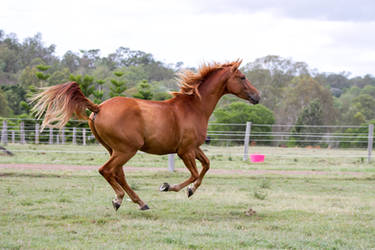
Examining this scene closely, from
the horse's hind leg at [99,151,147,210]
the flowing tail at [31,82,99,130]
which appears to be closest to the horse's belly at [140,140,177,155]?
the horse's hind leg at [99,151,147,210]

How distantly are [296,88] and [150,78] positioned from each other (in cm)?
2992

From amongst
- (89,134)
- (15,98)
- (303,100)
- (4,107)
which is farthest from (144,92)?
(303,100)

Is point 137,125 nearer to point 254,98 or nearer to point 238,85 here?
point 238,85

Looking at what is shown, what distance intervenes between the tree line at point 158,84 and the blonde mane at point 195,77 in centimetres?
1694

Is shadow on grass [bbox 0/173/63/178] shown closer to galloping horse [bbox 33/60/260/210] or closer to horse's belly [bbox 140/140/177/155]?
galloping horse [bbox 33/60/260/210]

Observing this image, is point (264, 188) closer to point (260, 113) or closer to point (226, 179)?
point (226, 179)

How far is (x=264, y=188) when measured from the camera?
10.4m

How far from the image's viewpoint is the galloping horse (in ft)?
21.3

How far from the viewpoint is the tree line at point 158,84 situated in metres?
38.7

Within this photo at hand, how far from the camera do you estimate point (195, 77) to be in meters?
7.54

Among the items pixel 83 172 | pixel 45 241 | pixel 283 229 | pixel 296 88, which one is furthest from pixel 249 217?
pixel 296 88

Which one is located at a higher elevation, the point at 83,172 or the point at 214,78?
the point at 214,78

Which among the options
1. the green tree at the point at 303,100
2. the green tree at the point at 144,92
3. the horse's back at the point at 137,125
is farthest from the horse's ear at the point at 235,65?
the green tree at the point at 303,100

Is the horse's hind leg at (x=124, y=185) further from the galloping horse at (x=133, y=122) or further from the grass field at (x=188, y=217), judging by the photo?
the grass field at (x=188, y=217)
